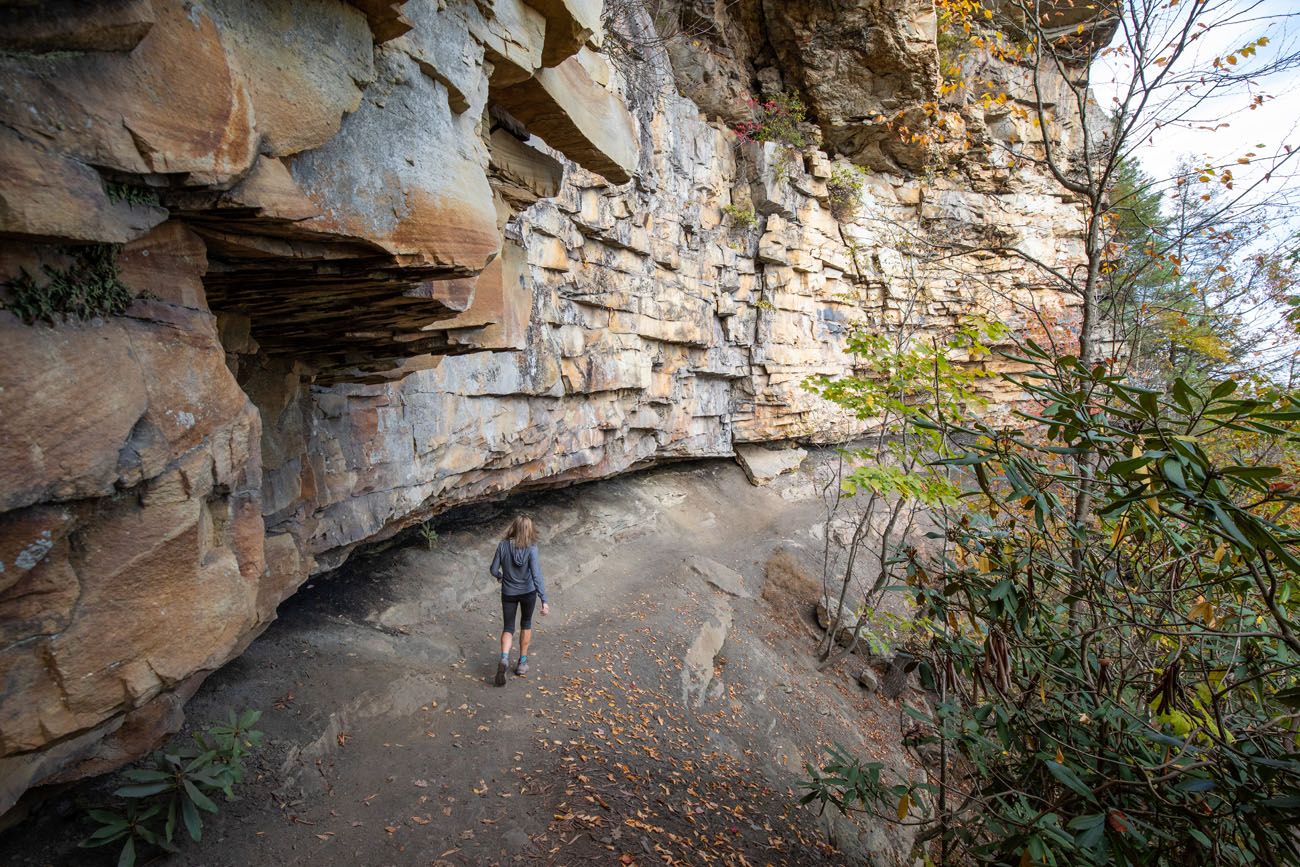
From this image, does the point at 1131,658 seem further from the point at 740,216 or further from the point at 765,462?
the point at 765,462

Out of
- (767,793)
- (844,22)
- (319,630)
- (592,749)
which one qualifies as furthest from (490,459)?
(844,22)

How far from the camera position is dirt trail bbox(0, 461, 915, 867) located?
4078 mm

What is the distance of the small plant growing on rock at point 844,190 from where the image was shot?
566 inches

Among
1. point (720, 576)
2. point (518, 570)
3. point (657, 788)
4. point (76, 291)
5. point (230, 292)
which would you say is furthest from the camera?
point (720, 576)

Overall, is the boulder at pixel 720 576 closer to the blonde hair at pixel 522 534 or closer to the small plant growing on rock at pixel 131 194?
the blonde hair at pixel 522 534

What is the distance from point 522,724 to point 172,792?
2.61 meters

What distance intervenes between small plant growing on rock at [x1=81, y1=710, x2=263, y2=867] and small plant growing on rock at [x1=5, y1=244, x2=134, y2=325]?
3.15 metres

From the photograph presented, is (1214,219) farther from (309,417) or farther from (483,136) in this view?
(309,417)

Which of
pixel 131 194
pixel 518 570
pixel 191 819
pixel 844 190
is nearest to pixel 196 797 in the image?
pixel 191 819

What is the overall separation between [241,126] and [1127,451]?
137 inches

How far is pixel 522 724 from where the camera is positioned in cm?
543

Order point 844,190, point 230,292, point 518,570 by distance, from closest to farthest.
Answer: point 230,292 → point 518,570 → point 844,190

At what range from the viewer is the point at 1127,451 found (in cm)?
239

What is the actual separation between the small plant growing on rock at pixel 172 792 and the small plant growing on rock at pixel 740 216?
40.0 feet
